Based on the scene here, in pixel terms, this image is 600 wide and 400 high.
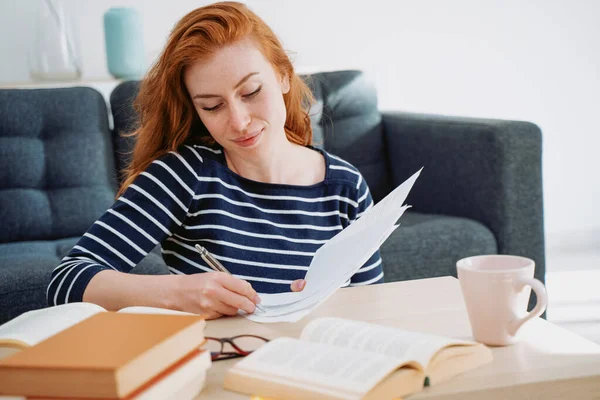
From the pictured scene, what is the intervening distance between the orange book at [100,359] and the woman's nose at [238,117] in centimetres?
59

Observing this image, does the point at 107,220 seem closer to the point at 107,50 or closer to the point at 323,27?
the point at 107,50

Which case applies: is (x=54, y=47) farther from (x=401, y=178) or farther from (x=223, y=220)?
(x=223, y=220)

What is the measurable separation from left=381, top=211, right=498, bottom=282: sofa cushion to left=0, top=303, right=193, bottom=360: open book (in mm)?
1511

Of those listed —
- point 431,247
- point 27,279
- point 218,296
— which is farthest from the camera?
point 431,247

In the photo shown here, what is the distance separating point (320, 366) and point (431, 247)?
5.63 ft

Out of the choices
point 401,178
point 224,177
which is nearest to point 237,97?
point 224,177

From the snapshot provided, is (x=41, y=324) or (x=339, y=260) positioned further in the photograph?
(x=339, y=260)

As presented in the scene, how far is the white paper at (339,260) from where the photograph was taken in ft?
3.39

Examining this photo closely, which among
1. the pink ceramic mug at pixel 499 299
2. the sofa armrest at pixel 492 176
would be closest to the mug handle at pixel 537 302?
the pink ceramic mug at pixel 499 299

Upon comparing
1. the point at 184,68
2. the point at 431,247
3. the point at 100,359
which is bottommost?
the point at 431,247

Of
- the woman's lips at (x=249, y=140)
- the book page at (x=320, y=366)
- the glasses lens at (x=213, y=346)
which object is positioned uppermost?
the woman's lips at (x=249, y=140)

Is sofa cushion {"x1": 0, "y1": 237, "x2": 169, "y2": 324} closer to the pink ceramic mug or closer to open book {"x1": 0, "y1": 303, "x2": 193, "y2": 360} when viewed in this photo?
open book {"x1": 0, "y1": 303, "x2": 193, "y2": 360}

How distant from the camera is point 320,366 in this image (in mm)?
779

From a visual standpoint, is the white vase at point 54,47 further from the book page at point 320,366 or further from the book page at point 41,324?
the book page at point 320,366
